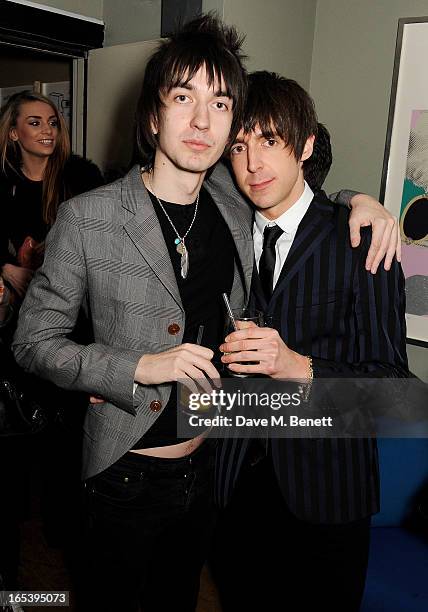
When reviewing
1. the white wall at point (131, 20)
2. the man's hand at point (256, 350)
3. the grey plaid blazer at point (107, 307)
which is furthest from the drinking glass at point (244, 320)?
the white wall at point (131, 20)

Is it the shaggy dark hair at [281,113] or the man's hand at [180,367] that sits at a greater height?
the shaggy dark hair at [281,113]

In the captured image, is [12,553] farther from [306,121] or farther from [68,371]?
[306,121]

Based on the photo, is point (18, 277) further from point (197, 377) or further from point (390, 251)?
point (390, 251)

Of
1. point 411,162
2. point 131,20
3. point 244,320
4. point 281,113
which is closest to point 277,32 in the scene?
point 131,20

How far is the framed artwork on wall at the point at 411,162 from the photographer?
2.47m

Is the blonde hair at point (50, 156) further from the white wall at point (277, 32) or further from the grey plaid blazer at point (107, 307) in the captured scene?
the grey plaid blazer at point (107, 307)

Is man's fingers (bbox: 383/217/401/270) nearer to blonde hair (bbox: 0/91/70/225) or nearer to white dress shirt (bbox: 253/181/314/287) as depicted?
white dress shirt (bbox: 253/181/314/287)

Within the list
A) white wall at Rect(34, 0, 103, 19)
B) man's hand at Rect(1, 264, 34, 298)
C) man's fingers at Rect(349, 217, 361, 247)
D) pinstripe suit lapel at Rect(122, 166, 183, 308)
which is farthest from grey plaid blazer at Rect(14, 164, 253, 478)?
white wall at Rect(34, 0, 103, 19)

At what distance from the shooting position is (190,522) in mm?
1558

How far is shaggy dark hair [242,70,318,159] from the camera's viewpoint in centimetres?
149

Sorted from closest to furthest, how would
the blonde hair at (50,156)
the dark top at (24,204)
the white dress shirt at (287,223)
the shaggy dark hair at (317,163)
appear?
the white dress shirt at (287,223)
the shaggy dark hair at (317,163)
the dark top at (24,204)
the blonde hair at (50,156)

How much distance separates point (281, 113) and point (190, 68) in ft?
0.86

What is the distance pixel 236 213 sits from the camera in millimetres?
1600

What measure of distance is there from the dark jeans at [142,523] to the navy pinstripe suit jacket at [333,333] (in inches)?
9.6
